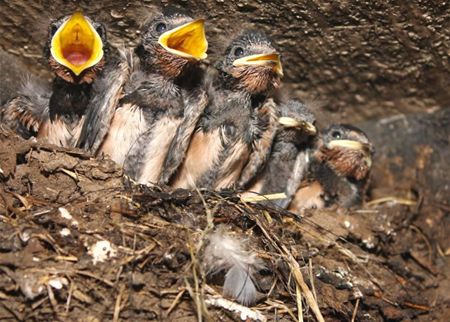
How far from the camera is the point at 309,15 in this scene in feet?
10.9

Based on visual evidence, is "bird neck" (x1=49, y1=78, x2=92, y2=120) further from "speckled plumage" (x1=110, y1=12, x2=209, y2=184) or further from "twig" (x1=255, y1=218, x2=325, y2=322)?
"twig" (x1=255, y1=218, x2=325, y2=322)

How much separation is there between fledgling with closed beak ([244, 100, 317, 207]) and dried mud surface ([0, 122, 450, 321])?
22 cm

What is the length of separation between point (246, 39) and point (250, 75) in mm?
148

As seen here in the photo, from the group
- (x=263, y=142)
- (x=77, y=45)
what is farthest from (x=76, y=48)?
(x=263, y=142)

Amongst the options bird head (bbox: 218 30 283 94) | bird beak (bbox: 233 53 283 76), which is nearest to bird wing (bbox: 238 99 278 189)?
bird head (bbox: 218 30 283 94)

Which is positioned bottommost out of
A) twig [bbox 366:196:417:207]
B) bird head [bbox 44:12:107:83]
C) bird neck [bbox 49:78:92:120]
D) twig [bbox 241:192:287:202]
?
twig [bbox 366:196:417:207]

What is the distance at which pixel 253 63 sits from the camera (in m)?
3.45

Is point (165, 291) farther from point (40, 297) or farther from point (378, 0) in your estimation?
point (378, 0)

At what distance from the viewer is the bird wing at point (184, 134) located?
3.42 metres

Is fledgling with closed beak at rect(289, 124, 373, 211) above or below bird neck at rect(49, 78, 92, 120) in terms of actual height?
below

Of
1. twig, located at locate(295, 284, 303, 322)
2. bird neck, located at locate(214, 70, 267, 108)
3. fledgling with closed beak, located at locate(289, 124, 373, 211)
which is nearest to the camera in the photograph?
twig, located at locate(295, 284, 303, 322)

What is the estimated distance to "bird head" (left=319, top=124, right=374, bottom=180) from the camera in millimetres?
4008

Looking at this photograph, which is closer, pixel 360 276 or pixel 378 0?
pixel 378 0

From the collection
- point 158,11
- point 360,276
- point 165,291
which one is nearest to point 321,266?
point 360,276
